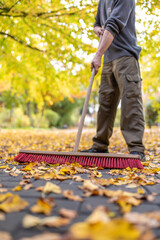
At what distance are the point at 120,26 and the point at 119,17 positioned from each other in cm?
10

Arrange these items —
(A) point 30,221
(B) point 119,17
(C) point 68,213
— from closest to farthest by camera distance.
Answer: (A) point 30,221
(C) point 68,213
(B) point 119,17

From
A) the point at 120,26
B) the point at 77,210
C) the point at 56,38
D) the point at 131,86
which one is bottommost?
the point at 77,210

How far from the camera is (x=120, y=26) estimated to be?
2.73 metres

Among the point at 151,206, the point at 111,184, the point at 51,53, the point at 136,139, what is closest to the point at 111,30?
the point at 136,139

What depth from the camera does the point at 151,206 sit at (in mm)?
1330

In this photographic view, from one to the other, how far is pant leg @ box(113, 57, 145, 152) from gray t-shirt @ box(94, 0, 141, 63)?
0.13 m

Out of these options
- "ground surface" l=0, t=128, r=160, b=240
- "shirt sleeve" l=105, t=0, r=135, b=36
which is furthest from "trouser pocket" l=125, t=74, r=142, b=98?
"ground surface" l=0, t=128, r=160, b=240

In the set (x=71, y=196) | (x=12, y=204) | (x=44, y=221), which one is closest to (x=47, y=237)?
(x=44, y=221)

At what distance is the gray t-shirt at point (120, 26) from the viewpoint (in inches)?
107

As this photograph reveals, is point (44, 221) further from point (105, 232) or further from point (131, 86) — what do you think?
point (131, 86)

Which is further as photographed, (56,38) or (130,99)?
(56,38)

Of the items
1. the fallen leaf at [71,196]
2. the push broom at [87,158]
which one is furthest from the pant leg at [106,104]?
the fallen leaf at [71,196]

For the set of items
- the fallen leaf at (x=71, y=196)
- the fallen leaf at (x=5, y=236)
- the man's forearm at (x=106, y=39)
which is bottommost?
the fallen leaf at (x=5, y=236)

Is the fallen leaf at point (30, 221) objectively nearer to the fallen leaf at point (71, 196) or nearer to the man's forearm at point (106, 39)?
the fallen leaf at point (71, 196)
